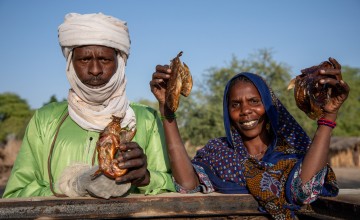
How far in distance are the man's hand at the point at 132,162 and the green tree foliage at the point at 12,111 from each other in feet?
144

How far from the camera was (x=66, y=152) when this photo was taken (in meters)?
2.85

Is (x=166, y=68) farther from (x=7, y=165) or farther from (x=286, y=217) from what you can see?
(x=7, y=165)

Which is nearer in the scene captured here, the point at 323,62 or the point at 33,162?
the point at 323,62

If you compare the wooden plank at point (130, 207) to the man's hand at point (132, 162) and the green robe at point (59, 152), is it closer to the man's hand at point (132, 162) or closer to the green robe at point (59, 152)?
the man's hand at point (132, 162)

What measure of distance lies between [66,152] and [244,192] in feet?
4.03

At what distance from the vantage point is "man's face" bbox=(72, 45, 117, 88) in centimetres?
279

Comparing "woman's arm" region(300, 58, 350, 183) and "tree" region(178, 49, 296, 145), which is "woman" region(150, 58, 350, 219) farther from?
"tree" region(178, 49, 296, 145)

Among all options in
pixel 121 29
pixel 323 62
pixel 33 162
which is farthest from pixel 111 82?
pixel 323 62

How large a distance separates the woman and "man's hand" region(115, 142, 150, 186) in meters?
0.45

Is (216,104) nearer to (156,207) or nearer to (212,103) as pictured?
(212,103)

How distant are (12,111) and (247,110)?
48795 mm

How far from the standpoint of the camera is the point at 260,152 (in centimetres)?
324

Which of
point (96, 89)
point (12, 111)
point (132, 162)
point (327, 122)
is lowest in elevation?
point (12, 111)

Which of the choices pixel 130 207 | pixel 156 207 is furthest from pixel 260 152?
pixel 130 207
